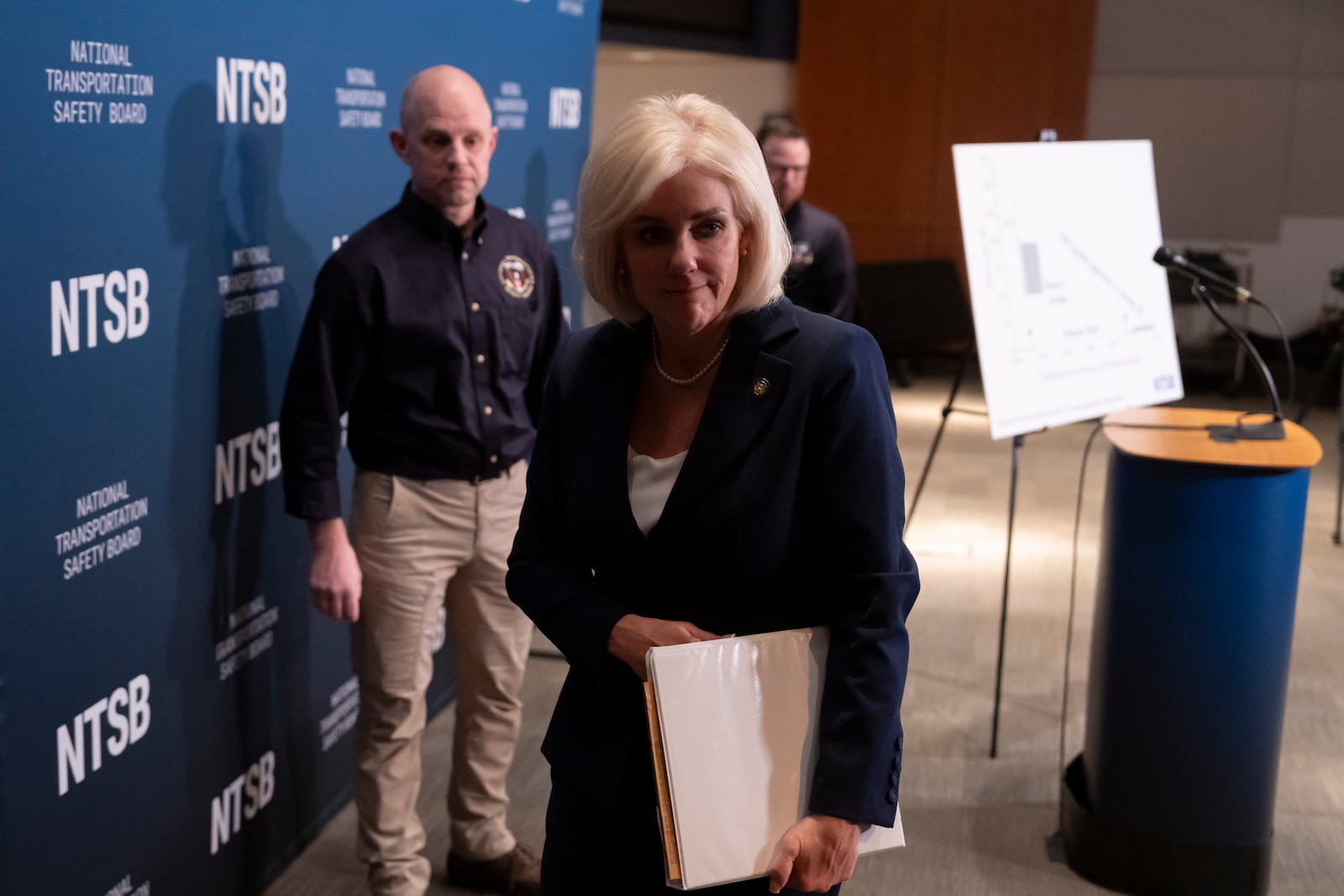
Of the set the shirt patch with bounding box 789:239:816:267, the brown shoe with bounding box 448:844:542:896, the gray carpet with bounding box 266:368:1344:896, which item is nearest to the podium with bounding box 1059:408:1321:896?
the gray carpet with bounding box 266:368:1344:896

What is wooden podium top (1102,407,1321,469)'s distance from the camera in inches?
106

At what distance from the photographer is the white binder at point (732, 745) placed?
138cm

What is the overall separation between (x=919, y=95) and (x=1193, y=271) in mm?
7662

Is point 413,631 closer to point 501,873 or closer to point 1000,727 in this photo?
point 501,873

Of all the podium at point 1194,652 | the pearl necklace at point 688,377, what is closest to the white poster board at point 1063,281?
the podium at point 1194,652

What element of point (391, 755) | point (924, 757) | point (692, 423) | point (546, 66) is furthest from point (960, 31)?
point (692, 423)

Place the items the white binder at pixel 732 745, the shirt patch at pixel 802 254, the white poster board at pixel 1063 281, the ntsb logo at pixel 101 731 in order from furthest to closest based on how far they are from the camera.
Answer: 1. the shirt patch at pixel 802 254
2. the white poster board at pixel 1063 281
3. the ntsb logo at pixel 101 731
4. the white binder at pixel 732 745

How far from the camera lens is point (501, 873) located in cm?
289

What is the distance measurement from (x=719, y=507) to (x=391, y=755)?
5.17 ft

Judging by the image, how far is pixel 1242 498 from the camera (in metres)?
2.70

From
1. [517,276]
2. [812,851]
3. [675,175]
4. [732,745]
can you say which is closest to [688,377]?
[675,175]

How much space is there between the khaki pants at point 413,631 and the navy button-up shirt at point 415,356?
76 millimetres

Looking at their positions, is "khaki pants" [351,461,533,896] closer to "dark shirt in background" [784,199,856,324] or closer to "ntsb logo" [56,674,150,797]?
"ntsb logo" [56,674,150,797]

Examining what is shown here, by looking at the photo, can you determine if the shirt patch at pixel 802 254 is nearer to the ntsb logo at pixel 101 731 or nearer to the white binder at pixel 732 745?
the ntsb logo at pixel 101 731
